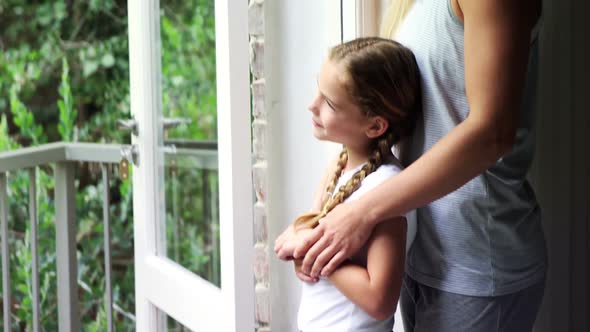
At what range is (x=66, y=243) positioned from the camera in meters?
3.07

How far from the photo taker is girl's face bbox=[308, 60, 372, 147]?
1.11 m

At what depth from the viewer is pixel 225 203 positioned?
5.25 ft

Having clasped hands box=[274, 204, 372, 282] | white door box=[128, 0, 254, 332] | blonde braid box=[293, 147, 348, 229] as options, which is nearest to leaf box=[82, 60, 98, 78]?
white door box=[128, 0, 254, 332]

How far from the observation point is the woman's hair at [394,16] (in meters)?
1.18

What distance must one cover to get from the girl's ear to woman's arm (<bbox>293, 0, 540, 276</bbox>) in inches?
4.3

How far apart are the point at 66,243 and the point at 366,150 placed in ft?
7.20

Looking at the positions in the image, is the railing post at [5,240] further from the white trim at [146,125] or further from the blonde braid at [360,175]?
the blonde braid at [360,175]

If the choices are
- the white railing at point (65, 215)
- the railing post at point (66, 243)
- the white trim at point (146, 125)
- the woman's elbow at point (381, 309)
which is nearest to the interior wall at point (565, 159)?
the woman's elbow at point (381, 309)

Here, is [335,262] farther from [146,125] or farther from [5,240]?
[5,240]

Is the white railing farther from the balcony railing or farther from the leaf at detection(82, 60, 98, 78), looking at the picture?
the leaf at detection(82, 60, 98, 78)

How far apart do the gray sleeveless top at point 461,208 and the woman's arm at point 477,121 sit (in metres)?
0.08

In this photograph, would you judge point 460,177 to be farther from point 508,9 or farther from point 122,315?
point 122,315

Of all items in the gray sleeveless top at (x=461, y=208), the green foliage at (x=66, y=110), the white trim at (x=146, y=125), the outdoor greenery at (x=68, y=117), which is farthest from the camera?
the green foliage at (x=66, y=110)

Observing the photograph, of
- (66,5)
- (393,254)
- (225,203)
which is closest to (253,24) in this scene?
(225,203)
